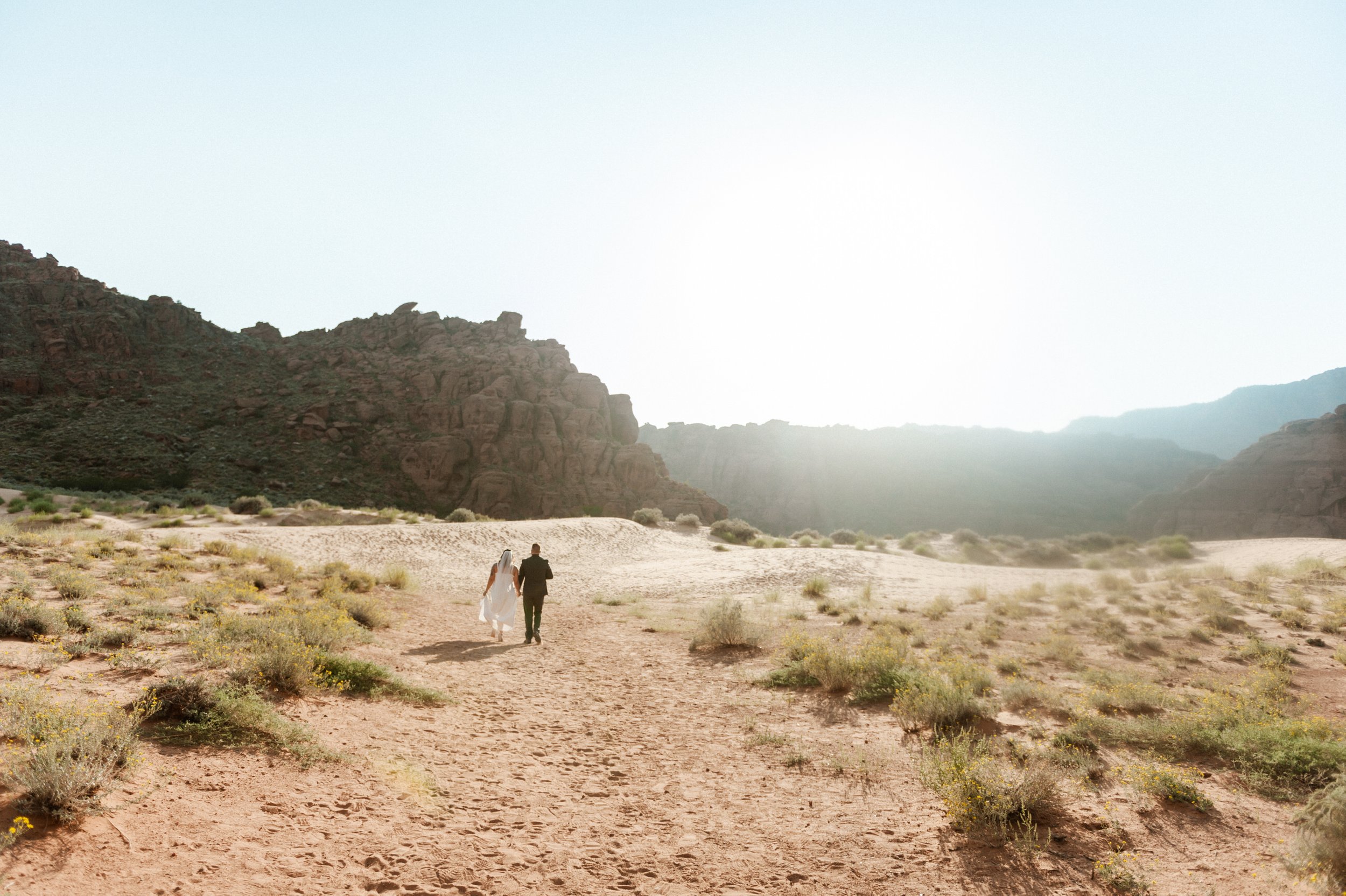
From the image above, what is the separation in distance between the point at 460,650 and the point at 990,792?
9510mm

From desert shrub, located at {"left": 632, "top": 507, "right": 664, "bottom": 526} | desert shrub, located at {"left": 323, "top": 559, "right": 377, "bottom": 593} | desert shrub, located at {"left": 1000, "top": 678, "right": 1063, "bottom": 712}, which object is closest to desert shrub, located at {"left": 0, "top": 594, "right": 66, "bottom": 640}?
desert shrub, located at {"left": 323, "top": 559, "right": 377, "bottom": 593}

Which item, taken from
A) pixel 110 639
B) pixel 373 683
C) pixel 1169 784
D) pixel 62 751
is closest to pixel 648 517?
pixel 373 683

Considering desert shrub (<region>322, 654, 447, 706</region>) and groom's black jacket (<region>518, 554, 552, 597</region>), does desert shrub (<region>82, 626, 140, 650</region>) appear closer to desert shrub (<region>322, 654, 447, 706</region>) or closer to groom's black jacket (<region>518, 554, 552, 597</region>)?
desert shrub (<region>322, 654, 447, 706</region>)

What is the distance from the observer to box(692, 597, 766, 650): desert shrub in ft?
40.0

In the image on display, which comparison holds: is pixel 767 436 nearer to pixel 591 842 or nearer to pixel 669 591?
pixel 669 591

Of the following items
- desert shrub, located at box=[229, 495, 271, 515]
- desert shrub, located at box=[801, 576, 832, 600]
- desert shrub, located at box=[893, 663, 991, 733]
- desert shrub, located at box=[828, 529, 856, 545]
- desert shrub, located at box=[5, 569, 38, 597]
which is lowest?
desert shrub, located at box=[828, 529, 856, 545]

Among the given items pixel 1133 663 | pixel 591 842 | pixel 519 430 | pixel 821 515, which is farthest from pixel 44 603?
pixel 821 515

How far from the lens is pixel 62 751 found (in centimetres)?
398

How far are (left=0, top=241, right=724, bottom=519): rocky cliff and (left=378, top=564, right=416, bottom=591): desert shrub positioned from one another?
29979mm

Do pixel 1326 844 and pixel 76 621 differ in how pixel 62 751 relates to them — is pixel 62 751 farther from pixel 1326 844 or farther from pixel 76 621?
pixel 1326 844

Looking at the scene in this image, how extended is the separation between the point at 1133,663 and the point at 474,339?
70.1m

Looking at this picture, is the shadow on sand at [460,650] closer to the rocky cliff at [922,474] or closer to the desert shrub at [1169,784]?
the desert shrub at [1169,784]

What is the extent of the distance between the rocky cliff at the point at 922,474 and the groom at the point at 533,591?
2617 inches

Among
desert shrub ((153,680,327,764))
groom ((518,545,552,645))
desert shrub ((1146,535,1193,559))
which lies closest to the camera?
desert shrub ((153,680,327,764))
